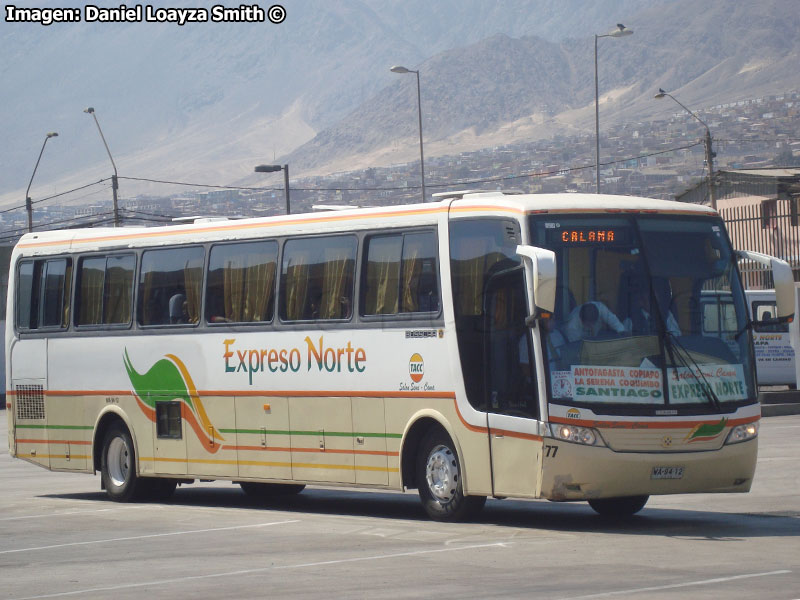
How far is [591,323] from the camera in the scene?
13.6 meters

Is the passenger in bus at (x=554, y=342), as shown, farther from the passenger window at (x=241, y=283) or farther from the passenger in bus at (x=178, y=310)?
the passenger in bus at (x=178, y=310)

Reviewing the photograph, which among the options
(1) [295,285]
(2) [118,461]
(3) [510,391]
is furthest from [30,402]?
(3) [510,391]

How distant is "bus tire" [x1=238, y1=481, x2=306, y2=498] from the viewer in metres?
19.2

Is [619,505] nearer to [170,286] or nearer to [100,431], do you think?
[170,286]

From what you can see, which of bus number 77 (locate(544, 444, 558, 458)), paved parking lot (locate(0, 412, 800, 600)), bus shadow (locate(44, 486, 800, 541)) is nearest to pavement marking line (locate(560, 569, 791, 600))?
paved parking lot (locate(0, 412, 800, 600))

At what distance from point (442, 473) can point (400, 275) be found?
207 cm

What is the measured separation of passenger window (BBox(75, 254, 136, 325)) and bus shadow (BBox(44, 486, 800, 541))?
244cm

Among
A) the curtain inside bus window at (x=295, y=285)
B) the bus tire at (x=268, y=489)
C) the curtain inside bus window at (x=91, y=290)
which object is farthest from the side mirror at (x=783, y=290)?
the curtain inside bus window at (x=91, y=290)

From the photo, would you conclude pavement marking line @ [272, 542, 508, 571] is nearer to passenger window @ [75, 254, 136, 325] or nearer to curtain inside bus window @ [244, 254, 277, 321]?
curtain inside bus window @ [244, 254, 277, 321]

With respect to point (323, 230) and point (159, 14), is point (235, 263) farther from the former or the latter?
point (159, 14)

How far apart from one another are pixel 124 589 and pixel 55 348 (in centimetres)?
985

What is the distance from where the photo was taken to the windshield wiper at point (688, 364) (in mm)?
13703

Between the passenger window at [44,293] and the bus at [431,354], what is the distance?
523 mm

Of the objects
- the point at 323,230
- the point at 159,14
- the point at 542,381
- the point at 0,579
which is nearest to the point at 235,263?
the point at 323,230
